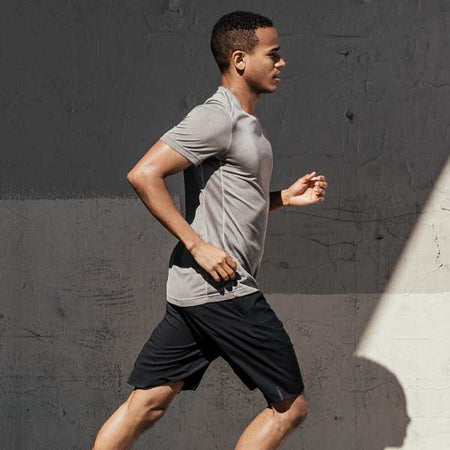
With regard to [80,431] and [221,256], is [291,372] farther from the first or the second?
[80,431]

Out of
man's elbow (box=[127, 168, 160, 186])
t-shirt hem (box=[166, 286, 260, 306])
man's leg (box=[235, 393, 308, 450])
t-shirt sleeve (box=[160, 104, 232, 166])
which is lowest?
man's leg (box=[235, 393, 308, 450])

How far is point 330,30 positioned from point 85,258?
57.2 inches

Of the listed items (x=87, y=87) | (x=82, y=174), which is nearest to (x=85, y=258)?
(x=82, y=174)

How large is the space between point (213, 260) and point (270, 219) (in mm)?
1058

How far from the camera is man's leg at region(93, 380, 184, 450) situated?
413cm

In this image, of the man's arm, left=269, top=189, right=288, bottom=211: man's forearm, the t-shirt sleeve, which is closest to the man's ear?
the t-shirt sleeve

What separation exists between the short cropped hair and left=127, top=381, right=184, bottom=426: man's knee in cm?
117

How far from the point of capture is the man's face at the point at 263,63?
407 cm

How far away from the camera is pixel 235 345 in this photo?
4.00m

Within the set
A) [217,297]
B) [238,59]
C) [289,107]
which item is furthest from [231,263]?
[289,107]

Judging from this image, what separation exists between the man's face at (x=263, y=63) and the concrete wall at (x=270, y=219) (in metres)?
0.77

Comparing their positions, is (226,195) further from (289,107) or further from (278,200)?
(289,107)

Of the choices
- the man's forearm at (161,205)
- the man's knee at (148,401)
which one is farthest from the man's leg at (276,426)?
the man's forearm at (161,205)

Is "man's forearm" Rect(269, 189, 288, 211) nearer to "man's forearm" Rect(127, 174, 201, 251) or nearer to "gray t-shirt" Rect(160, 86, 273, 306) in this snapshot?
"gray t-shirt" Rect(160, 86, 273, 306)
